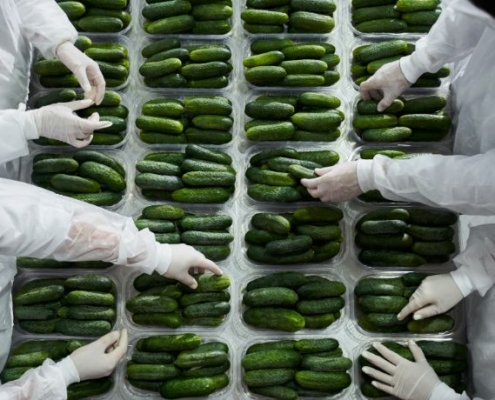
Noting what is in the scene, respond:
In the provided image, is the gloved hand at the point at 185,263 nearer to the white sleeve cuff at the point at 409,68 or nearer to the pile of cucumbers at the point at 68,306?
the pile of cucumbers at the point at 68,306

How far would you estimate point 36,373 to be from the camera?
2.75 metres

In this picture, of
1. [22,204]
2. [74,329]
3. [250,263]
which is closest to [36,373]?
[74,329]

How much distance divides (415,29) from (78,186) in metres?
1.90

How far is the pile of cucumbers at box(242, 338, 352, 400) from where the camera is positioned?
2.88m

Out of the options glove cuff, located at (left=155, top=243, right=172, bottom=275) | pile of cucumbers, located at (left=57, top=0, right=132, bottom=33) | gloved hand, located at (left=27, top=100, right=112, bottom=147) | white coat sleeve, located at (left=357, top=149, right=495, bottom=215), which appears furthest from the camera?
pile of cucumbers, located at (left=57, top=0, right=132, bottom=33)

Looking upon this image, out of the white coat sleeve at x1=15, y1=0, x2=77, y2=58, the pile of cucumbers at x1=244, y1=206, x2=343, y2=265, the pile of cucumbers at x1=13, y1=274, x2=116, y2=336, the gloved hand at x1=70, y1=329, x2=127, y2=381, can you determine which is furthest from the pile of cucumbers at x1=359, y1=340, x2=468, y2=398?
the white coat sleeve at x1=15, y1=0, x2=77, y2=58

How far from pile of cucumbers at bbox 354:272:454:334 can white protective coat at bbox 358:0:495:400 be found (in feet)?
0.64

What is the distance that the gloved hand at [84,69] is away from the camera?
123 inches

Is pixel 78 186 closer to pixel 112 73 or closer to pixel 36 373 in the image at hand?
pixel 112 73

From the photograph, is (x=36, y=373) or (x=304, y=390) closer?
(x=36, y=373)

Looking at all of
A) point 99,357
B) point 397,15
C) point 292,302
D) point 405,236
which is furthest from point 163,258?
point 397,15

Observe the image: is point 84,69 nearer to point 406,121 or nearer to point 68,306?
point 68,306

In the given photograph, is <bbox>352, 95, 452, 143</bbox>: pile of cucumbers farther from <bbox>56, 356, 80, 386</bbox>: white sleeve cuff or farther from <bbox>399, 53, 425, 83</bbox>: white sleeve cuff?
<bbox>56, 356, 80, 386</bbox>: white sleeve cuff

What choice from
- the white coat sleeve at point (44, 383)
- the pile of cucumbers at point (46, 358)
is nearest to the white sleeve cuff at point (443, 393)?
the pile of cucumbers at point (46, 358)
